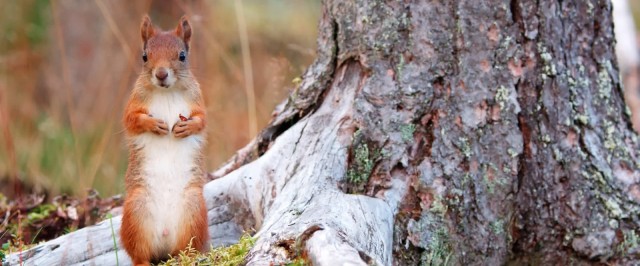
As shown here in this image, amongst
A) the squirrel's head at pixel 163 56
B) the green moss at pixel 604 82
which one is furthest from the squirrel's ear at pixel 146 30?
the green moss at pixel 604 82

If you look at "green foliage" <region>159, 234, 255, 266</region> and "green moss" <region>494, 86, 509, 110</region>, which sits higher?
"green moss" <region>494, 86, 509, 110</region>

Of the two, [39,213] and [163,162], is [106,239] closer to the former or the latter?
[163,162]

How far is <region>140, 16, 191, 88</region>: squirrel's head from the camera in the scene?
2947 millimetres

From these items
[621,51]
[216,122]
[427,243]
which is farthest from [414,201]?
[621,51]

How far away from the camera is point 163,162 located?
10.1ft

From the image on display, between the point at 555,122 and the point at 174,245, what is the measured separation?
5.12 ft

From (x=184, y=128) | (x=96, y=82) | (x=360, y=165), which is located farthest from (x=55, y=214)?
(x=96, y=82)

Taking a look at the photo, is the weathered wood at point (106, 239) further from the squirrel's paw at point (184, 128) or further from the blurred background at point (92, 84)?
the blurred background at point (92, 84)

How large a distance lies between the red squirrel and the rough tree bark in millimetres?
316

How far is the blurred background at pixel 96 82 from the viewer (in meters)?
5.17

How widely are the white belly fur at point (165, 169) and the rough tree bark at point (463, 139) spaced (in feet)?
1.16

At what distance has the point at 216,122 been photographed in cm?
591

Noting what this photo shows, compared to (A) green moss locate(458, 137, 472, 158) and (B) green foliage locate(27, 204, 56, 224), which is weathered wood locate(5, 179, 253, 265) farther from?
(A) green moss locate(458, 137, 472, 158)

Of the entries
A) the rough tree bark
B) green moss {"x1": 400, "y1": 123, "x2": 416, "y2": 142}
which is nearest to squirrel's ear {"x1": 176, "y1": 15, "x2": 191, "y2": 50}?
the rough tree bark
